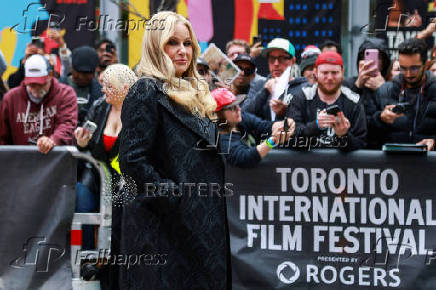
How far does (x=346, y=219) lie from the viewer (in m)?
5.93

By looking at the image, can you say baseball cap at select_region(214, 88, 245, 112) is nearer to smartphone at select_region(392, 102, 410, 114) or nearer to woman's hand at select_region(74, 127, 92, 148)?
woman's hand at select_region(74, 127, 92, 148)

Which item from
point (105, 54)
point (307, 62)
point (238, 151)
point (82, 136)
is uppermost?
point (105, 54)

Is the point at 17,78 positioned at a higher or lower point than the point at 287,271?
higher

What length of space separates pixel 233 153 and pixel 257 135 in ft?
2.20

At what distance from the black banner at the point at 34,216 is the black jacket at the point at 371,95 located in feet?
8.28

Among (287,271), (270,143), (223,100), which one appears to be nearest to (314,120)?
(270,143)

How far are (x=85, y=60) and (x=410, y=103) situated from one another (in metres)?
3.73

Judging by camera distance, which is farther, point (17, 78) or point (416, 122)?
point (17, 78)

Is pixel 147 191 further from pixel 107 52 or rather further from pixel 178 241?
pixel 107 52

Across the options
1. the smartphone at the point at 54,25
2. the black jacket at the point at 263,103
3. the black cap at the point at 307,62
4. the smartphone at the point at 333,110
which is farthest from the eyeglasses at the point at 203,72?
the smartphone at the point at 54,25

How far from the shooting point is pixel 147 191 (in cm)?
393

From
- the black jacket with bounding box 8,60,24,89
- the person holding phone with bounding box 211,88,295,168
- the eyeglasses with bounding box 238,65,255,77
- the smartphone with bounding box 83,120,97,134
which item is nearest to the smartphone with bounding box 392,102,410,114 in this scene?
the person holding phone with bounding box 211,88,295,168

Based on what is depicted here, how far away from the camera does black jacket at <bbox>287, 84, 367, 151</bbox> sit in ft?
19.7

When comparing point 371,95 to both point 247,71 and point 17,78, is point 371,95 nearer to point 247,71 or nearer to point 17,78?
point 247,71
